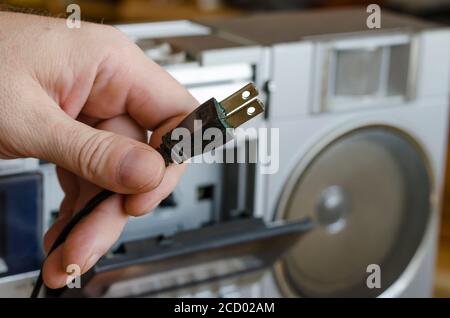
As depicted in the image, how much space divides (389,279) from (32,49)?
0.60 m

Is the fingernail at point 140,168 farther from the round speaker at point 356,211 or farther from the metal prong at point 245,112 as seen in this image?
the round speaker at point 356,211

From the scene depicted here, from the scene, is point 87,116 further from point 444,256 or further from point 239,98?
point 444,256

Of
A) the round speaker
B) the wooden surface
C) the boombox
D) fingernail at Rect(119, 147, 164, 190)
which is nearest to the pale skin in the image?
fingernail at Rect(119, 147, 164, 190)

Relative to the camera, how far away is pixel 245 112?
1.46 ft

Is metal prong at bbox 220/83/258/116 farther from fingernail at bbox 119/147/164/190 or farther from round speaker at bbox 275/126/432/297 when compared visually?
round speaker at bbox 275/126/432/297

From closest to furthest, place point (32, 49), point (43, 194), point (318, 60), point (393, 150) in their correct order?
1. point (32, 49)
2. point (43, 194)
3. point (318, 60)
4. point (393, 150)

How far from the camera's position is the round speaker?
885 mm

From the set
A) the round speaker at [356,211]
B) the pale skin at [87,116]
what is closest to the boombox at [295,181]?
the round speaker at [356,211]

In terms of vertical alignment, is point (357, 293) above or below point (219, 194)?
below

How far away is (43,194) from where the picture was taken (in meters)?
0.71

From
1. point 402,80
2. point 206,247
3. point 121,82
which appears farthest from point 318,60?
point 121,82

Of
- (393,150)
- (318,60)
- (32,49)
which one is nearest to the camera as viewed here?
(32,49)

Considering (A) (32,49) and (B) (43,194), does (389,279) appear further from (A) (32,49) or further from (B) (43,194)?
Result: (A) (32,49)
